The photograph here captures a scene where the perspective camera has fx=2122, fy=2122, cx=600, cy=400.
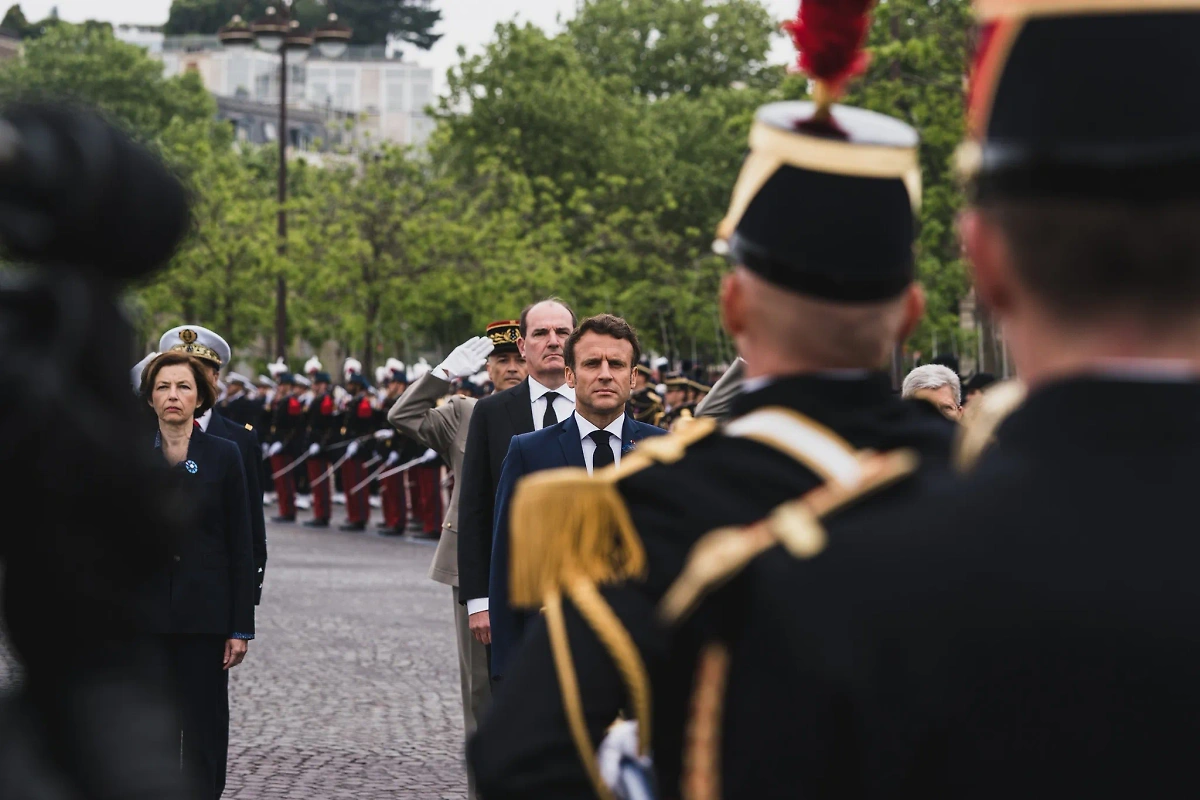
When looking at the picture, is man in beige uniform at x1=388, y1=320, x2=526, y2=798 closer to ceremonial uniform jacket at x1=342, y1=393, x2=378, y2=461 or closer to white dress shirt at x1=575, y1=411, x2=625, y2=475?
white dress shirt at x1=575, y1=411, x2=625, y2=475

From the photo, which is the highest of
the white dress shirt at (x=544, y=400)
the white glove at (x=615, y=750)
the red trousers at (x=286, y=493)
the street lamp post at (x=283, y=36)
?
the street lamp post at (x=283, y=36)

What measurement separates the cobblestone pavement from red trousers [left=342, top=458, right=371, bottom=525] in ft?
25.9

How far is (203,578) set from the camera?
26.4 feet

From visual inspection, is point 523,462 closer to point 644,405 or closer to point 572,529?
point 572,529

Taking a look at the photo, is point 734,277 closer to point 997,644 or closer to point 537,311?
point 997,644

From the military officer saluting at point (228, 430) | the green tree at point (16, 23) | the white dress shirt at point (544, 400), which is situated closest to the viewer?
the white dress shirt at point (544, 400)

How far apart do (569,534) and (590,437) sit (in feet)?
16.6

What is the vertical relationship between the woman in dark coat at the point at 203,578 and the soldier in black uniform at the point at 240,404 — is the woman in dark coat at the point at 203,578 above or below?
above

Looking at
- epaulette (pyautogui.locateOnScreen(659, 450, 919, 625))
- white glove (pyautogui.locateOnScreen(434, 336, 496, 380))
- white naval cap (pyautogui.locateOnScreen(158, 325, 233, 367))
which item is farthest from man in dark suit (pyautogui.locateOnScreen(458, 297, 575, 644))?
epaulette (pyautogui.locateOnScreen(659, 450, 919, 625))

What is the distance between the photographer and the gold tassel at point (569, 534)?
2.61 m

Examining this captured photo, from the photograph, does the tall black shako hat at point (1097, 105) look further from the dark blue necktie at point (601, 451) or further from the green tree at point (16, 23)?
the green tree at point (16, 23)

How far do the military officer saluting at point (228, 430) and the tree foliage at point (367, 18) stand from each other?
440ft

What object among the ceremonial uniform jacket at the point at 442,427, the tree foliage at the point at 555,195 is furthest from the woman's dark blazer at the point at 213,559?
the tree foliage at the point at 555,195

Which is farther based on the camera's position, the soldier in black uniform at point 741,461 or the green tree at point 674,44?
the green tree at point 674,44
